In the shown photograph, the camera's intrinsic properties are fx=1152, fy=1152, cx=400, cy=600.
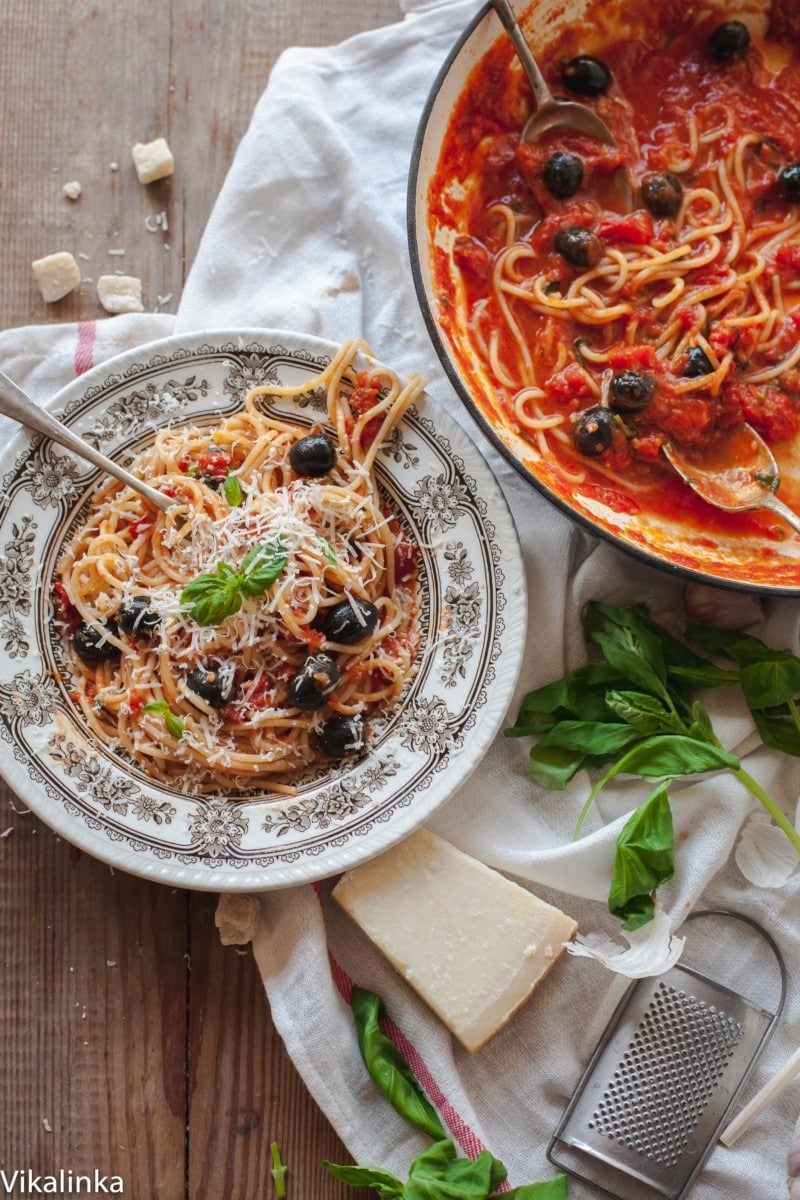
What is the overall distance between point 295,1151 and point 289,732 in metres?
1.40

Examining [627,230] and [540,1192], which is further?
[627,230]

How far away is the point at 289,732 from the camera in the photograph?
373 centimetres

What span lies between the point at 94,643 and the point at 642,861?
187 cm

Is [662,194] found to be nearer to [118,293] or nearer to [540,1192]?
[118,293]

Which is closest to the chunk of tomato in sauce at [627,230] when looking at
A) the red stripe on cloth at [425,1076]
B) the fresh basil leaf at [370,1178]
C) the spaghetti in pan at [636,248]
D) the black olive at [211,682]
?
the spaghetti in pan at [636,248]

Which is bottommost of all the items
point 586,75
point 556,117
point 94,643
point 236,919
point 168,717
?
point 236,919

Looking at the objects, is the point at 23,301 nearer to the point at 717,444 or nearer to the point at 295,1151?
the point at 717,444

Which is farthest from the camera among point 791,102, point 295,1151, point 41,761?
point 791,102

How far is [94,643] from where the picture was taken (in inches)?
145

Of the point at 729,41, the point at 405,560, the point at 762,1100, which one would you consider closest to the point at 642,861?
the point at 762,1100

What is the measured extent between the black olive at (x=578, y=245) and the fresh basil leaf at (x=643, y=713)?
147 centimetres

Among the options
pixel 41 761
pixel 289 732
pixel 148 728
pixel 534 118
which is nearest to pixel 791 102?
pixel 534 118

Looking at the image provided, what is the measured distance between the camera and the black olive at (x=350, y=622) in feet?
11.8

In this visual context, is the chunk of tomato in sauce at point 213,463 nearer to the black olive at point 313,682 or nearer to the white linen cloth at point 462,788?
the white linen cloth at point 462,788
